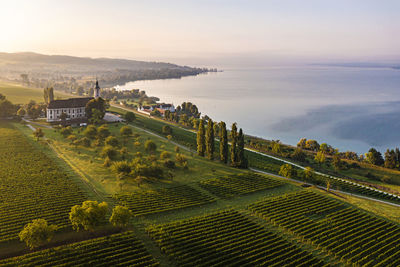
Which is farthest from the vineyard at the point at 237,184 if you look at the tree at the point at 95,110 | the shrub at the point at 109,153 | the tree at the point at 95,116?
the tree at the point at 95,110

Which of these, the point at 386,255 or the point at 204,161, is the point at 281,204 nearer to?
the point at 386,255

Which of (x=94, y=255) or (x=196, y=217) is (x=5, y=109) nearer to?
(x=94, y=255)

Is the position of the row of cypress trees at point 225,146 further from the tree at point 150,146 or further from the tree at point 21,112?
the tree at point 21,112

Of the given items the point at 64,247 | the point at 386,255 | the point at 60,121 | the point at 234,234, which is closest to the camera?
the point at 64,247

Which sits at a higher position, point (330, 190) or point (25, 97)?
point (25, 97)

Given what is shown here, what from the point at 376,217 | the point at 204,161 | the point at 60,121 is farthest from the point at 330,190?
the point at 60,121

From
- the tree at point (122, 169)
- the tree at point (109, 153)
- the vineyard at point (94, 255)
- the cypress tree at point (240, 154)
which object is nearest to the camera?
the vineyard at point (94, 255)
